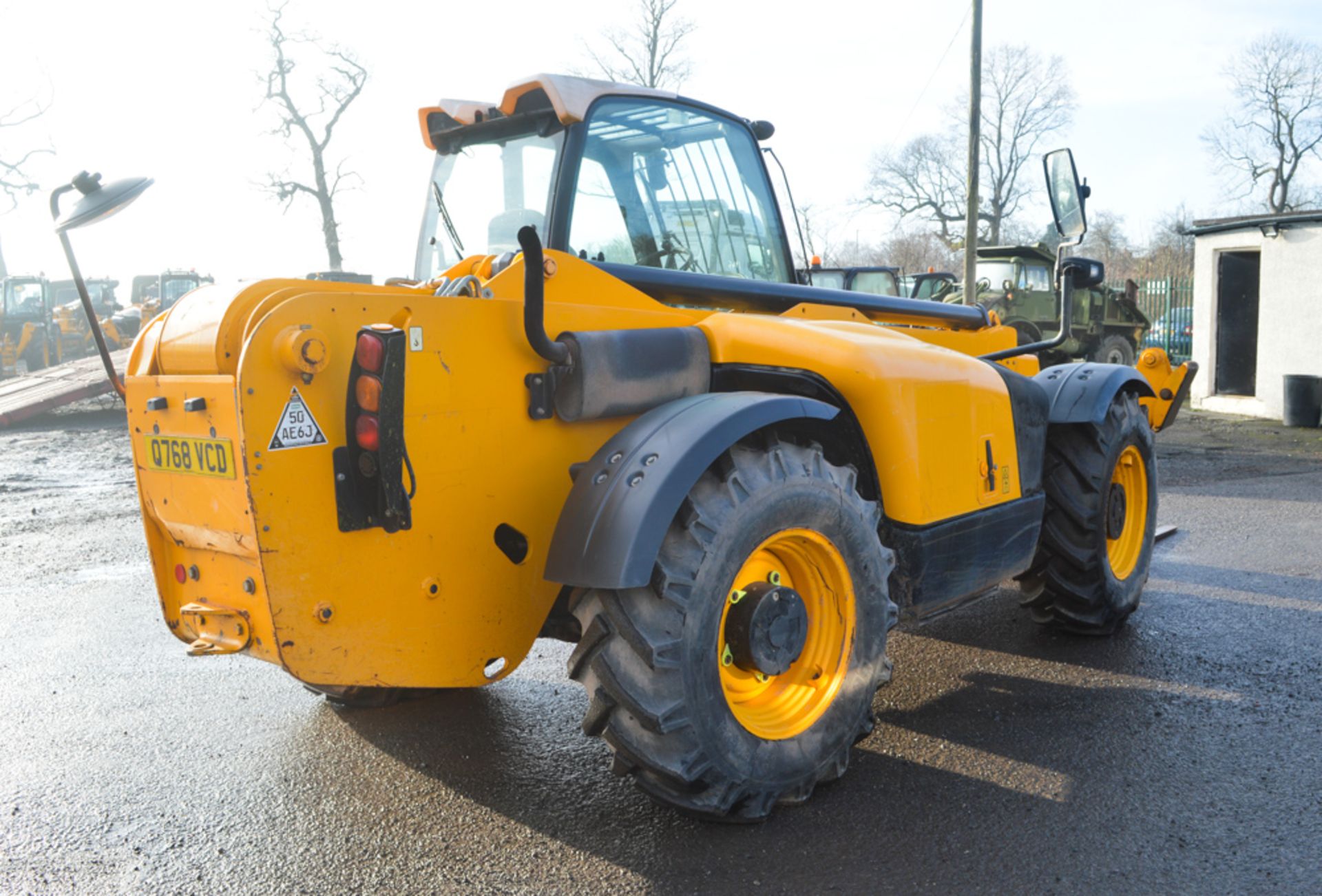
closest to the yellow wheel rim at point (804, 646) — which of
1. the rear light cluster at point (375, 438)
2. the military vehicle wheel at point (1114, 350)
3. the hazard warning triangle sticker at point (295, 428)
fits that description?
the rear light cluster at point (375, 438)

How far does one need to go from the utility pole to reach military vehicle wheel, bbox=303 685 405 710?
1546 centimetres

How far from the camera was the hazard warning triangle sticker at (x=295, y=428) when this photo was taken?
260cm

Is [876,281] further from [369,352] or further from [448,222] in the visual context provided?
[369,352]

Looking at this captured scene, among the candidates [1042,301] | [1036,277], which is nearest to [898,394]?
[1042,301]

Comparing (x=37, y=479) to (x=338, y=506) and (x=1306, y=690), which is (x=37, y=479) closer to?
(x=338, y=506)

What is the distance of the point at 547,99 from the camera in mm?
3658

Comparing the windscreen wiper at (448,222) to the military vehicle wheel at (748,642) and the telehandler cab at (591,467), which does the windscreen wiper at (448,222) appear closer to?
the telehandler cab at (591,467)

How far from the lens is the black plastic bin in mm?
13867

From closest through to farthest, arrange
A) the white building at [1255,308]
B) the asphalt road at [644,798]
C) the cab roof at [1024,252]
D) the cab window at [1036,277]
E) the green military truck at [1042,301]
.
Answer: the asphalt road at [644,798] → the white building at [1255,308] → the green military truck at [1042,301] → the cab roof at [1024,252] → the cab window at [1036,277]

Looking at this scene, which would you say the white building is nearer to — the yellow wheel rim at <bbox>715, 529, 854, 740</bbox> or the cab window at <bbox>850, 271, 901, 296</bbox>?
the cab window at <bbox>850, 271, 901, 296</bbox>

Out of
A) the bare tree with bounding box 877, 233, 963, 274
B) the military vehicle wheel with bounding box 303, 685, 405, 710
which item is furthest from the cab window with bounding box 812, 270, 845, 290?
the bare tree with bounding box 877, 233, 963, 274

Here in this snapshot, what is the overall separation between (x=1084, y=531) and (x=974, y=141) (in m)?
15.0

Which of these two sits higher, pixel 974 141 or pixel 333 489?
pixel 974 141

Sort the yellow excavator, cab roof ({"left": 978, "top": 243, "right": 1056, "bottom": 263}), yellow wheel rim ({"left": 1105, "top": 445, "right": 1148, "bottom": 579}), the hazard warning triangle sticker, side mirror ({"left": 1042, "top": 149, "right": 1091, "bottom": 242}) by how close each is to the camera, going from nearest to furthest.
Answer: the hazard warning triangle sticker → side mirror ({"left": 1042, "top": 149, "right": 1091, "bottom": 242}) → yellow wheel rim ({"left": 1105, "top": 445, "right": 1148, "bottom": 579}) → cab roof ({"left": 978, "top": 243, "right": 1056, "bottom": 263}) → the yellow excavator
